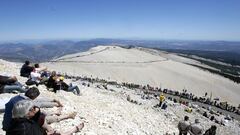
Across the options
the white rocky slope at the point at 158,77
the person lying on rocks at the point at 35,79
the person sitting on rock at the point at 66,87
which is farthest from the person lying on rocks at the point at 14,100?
the white rocky slope at the point at 158,77

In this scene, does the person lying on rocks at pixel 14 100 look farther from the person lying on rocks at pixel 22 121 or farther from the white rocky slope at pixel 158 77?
the white rocky slope at pixel 158 77

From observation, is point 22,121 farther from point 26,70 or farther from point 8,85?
point 26,70

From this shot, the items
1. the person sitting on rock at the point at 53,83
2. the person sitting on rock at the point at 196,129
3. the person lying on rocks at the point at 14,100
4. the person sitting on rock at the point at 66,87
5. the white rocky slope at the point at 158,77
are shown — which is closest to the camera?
the person lying on rocks at the point at 14,100

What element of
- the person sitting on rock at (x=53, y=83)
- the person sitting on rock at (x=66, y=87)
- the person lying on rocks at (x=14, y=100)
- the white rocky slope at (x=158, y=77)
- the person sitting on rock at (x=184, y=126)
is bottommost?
the white rocky slope at (x=158, y=77)

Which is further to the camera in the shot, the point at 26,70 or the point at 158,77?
the point at 158,77

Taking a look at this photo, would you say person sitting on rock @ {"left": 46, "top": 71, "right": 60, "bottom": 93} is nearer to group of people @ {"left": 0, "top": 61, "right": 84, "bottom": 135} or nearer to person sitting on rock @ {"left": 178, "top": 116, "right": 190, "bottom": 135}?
group of people @ {"left": 0, "top": 61, "right": 84, "bottom": 135}

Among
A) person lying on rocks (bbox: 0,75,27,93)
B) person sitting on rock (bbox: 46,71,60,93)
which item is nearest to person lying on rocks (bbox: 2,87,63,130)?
person lying on rocks (bbox: 0,75,27,93)

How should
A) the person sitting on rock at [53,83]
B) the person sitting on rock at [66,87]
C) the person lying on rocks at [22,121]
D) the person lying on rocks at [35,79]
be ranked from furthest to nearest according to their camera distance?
the person sitting on rock at [66,87] → the person lying on rocks at [35,79] → the person sitting on rock at [53,83] → the person lying on rocks at [22,121]

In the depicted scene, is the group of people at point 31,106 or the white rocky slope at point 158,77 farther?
the white rocky slope at point 158,77

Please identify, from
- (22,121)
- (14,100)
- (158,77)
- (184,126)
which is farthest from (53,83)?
(158,77)

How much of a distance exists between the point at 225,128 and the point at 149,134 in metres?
18.5

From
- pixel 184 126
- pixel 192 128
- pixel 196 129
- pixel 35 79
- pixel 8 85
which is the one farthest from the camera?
pixel 35 79

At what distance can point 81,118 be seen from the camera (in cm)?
1363

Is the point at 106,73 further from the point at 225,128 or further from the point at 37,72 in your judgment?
the point at 37,72
